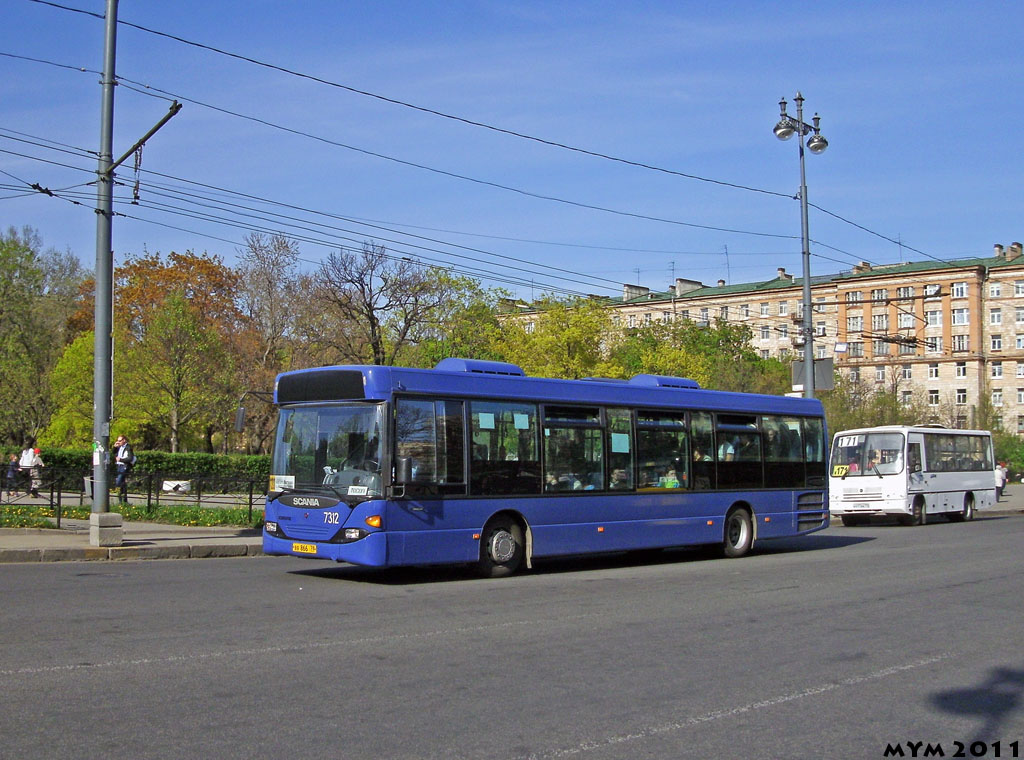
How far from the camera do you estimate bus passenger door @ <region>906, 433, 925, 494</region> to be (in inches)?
1229

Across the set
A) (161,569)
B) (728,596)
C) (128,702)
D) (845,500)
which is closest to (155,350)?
(845,500)

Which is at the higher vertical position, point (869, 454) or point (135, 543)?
point (869, 454)

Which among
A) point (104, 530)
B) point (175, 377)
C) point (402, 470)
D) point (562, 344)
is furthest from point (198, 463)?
point (402, 470)

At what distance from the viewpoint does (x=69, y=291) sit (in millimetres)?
74250

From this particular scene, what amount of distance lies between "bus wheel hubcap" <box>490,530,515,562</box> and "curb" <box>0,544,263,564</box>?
5320mm

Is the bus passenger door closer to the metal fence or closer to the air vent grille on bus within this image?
the metal fence

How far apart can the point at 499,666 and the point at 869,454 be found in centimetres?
2571

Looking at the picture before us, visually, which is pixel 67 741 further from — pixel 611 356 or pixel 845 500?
pixel 611 356

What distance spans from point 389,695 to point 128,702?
5.64 feet

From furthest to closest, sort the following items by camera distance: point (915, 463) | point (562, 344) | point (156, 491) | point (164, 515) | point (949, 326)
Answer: point (949, 326)
point (562, 344)
point (915, 463)
point (156, 491)
point (164, 515)

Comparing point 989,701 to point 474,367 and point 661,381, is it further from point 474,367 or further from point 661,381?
point 661,381

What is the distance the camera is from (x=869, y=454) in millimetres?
31797

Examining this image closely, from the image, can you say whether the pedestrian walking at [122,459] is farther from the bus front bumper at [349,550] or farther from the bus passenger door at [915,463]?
the bus passenger door at [915,463]

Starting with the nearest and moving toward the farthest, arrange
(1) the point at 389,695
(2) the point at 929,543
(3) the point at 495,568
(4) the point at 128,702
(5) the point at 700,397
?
(4) the point at 128,702 → (1) the point at 389,695 → (3) the point at 495,568 → (5) the point at 700,397 → (2) the point at 929,543
